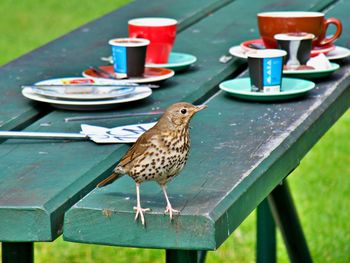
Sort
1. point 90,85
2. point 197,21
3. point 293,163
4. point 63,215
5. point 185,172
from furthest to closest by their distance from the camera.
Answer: point 197,21 → point 90,85 → point 293,163 → point 185,172 → point 63,215

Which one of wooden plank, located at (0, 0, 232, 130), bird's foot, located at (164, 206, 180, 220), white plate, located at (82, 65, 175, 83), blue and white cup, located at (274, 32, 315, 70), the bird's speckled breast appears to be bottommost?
wooden plank, located at (0, 0, 232, 130)

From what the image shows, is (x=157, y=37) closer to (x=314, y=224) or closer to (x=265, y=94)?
(x=265, y=94)

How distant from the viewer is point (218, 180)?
1893 mm

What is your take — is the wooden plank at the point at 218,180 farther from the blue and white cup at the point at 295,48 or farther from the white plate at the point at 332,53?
the white plate at the point at 332,53

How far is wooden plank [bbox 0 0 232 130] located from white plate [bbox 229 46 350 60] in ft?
1.32

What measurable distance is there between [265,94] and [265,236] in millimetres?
1278

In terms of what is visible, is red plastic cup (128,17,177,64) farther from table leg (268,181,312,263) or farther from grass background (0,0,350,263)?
grass background (0,0,350,263)

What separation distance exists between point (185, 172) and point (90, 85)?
677 mm

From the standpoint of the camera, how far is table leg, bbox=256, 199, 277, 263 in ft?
12.1

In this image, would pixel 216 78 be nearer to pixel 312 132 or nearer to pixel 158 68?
pixel 158 68

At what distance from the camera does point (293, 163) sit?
2.21 meters

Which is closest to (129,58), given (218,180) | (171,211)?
(218,180)

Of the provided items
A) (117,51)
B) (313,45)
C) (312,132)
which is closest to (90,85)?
(117,51)

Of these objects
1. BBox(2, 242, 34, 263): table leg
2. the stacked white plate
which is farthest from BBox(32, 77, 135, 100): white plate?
BBox(2, 242, 34, 263): table leg
